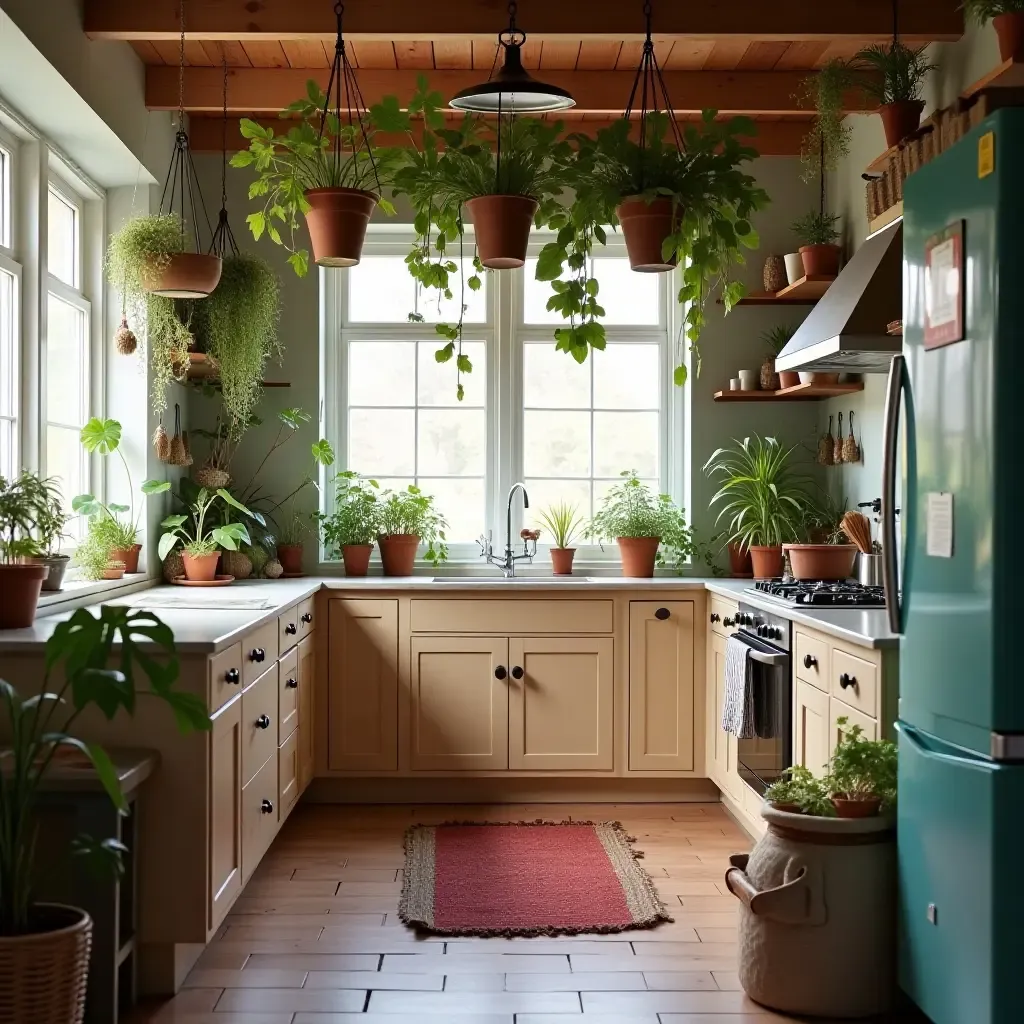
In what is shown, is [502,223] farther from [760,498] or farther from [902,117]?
[760,498]

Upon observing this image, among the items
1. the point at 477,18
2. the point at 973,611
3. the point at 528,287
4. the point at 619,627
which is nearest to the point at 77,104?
the point at 477,18

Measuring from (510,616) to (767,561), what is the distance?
1108 mm

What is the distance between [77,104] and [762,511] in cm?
299

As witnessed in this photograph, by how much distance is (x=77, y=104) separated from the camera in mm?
3691

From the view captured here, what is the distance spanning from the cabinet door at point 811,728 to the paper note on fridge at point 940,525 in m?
0.95

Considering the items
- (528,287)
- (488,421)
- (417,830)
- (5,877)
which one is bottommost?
(417,830)

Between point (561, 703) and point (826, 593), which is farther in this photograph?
point (561, 703)

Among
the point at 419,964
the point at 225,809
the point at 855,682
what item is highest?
the point at 855,682

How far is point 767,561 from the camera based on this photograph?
4.97 metres

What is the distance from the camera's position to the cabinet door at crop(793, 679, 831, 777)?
3.36 metres

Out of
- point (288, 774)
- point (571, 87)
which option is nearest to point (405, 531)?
point (288, 774)

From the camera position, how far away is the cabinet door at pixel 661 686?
4730mm

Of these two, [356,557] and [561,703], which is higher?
[356,557]

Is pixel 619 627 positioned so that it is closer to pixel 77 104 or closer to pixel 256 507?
pixel 256 507
